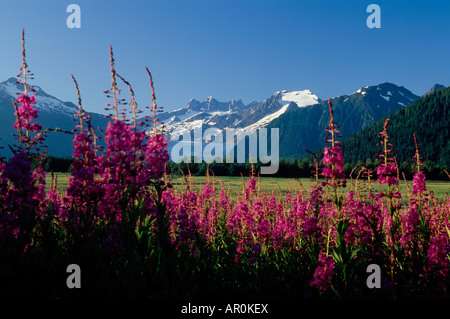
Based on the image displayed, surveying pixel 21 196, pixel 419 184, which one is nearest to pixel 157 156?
pixel 21 196

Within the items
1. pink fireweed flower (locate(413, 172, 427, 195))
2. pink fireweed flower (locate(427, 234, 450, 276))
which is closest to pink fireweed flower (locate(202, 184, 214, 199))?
pink fireweed flower (locate(413, 172, 427, 195))

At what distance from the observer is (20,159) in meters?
4.39

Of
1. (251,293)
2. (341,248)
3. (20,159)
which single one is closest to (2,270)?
(20,159)

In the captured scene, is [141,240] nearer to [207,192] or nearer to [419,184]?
[419,184]

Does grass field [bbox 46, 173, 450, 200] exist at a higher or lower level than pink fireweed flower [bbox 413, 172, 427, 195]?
lower

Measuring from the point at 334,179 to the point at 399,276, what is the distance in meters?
2.41

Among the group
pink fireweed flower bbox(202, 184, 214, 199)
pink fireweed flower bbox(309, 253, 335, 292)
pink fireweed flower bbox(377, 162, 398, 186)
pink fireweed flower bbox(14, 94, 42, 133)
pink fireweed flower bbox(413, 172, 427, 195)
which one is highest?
pink fireweed flower bbox(14, 94, 42, 133)

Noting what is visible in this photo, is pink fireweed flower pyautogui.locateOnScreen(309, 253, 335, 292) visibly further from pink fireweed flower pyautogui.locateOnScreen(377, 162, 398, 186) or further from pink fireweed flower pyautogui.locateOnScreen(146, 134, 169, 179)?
pink fireweed flower pyautogui.locateOnScreen(146, 134, 169, 179)

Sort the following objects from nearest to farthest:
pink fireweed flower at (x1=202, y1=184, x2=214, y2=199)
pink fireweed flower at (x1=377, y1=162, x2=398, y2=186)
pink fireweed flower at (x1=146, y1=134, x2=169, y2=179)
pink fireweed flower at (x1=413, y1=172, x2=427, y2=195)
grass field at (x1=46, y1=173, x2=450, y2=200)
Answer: pink fireweed flower at (x1=146, y1=134, x2=169, y2=179) → pink fireweed flower at (x1=377, y1=162, x2=398, y2=186) → pink fireweed flower at (x1=413, y1=172, x2=427, y2=195) → grass field at (x1=46, y1=173, x2=450, y2=200) → pink fireweed flower at (x1=202, y1=184, x2=214, y2=199)

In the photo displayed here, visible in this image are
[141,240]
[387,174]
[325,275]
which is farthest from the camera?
[387,174]

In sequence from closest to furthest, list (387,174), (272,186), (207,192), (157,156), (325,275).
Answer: (325,275) < (157,156) < (387,174) < (207,192) < (272,186)

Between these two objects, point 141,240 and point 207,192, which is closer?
point 141,240
